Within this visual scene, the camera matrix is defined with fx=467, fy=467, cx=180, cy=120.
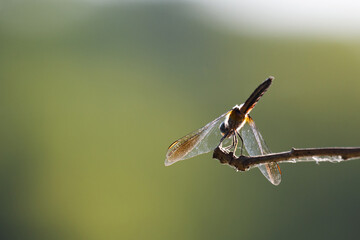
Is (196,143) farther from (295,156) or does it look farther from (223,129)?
(295,156)

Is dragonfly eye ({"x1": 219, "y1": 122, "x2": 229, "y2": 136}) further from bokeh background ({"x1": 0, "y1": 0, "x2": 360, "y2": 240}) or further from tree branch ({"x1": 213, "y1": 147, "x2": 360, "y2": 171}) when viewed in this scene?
bokeh background ({"x1": 0, "y1": 0, "x2": 360, "y2": 240})

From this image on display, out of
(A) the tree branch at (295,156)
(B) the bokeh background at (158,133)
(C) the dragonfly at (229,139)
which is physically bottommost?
(A) the tree branch at (295,156)

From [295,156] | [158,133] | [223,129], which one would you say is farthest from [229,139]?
[158,133]

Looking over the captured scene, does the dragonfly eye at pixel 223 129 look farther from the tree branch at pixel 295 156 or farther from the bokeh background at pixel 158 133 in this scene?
the bokeh background at pixel 158 133

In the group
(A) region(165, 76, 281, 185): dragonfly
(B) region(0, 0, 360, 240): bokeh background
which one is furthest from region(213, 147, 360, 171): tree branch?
(B) region(0, 0, 360, 240): bokeh background

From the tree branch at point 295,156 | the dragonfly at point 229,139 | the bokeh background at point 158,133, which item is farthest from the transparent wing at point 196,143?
the bokeh background at point 158,133

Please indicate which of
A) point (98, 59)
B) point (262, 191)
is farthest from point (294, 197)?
point (98, 59)
